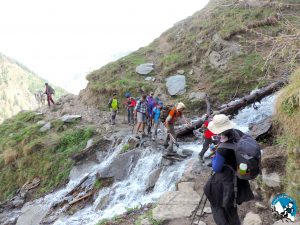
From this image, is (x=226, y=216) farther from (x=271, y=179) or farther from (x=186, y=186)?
(x=186, y=186)

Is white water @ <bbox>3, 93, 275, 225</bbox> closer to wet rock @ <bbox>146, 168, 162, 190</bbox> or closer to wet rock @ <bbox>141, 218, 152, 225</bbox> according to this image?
wet rock @ <bbox>146, 168, 162, 190</bbox>

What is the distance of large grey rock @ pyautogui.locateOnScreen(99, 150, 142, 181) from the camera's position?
13641 millimetres

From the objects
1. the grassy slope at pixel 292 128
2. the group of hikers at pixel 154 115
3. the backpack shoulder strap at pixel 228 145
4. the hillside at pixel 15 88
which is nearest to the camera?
the backpack shoulder strap at pixel 228 145

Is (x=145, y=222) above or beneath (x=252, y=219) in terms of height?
above

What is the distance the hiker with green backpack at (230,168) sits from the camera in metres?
4.51

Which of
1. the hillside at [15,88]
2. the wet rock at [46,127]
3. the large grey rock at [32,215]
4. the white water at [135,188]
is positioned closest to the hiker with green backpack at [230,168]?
the white water at [135,188]

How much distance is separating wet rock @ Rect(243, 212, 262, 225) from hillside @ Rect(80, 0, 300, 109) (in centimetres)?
1139

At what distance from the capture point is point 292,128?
6418mm

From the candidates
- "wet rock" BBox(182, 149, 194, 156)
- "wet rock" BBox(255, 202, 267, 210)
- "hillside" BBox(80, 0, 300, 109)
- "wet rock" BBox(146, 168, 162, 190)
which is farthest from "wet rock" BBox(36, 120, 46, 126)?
"wet rock" BBox(255, 202, 267, 210)

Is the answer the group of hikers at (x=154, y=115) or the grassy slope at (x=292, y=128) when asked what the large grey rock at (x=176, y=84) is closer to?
the group of hikers at (x=154, y=115)

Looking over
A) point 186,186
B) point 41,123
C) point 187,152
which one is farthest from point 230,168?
point 41,123

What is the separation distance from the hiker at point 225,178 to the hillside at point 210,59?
1314 cm

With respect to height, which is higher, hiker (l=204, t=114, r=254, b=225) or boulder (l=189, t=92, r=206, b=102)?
hiker (l=204, t=114, r=254, b=225)

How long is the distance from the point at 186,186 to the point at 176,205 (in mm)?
1090
